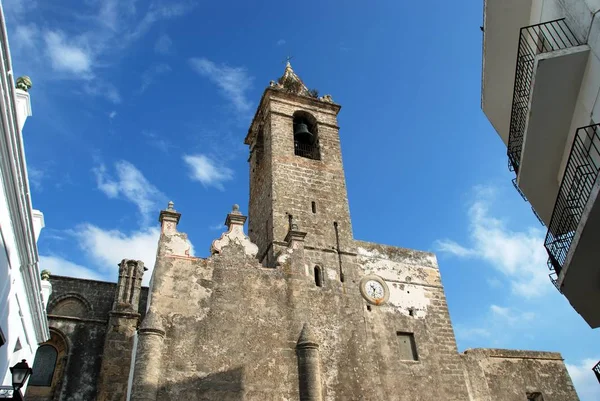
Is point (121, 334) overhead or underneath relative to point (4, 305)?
overhead

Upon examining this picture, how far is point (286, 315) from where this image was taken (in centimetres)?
1200

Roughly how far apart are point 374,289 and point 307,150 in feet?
16.8

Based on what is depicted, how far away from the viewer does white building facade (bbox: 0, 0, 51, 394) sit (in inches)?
250

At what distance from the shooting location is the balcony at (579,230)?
5.89 m

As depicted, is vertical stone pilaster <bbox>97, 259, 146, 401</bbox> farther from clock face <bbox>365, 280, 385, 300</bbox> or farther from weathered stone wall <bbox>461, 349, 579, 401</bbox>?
weathered stone wall <bbox>461, 349, 579, 401</bbox>

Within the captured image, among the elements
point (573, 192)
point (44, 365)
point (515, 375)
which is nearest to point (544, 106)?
point (573, 192)

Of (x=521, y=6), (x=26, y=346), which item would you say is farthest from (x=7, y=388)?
(x=521, y=6)

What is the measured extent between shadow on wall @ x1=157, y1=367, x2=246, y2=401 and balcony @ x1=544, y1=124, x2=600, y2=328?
6.64 meters

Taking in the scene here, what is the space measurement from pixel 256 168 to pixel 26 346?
29.3ft

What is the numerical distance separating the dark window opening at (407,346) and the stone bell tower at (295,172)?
9.39 ft

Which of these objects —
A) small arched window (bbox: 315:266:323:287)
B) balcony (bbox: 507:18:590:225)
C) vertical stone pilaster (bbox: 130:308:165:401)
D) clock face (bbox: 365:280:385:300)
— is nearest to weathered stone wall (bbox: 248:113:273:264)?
small arched window (bbox: 315:266:323:287)

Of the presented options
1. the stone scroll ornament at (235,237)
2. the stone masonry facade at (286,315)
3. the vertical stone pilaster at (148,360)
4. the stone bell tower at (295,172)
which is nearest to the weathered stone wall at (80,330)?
the stone masonry facade at (286,315)

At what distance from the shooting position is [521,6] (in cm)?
798

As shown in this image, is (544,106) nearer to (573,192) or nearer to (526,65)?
(526,65)
